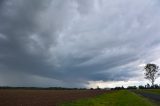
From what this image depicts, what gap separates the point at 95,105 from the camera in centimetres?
3778

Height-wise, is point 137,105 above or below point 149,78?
below

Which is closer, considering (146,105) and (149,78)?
(146,105)

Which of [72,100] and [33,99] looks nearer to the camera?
[72,100]

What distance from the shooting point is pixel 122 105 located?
38625 mm

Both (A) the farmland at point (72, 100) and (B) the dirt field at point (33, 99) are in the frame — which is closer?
(B) the dirt field at point (33, 99)

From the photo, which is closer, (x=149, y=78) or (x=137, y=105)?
→ (x=137, y=105)

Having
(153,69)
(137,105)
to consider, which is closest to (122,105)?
(137,105)

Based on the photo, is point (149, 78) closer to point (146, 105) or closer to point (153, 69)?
point (153, 69)

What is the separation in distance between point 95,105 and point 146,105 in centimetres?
713

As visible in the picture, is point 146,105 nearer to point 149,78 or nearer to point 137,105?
point 137,105

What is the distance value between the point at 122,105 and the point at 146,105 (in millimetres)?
3348

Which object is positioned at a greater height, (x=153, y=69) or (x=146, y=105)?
(x=153, y=69)

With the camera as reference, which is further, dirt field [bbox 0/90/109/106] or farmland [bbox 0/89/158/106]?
farmland [bbox 0/89/158/106]

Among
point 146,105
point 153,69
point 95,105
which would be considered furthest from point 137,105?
point 153,69
